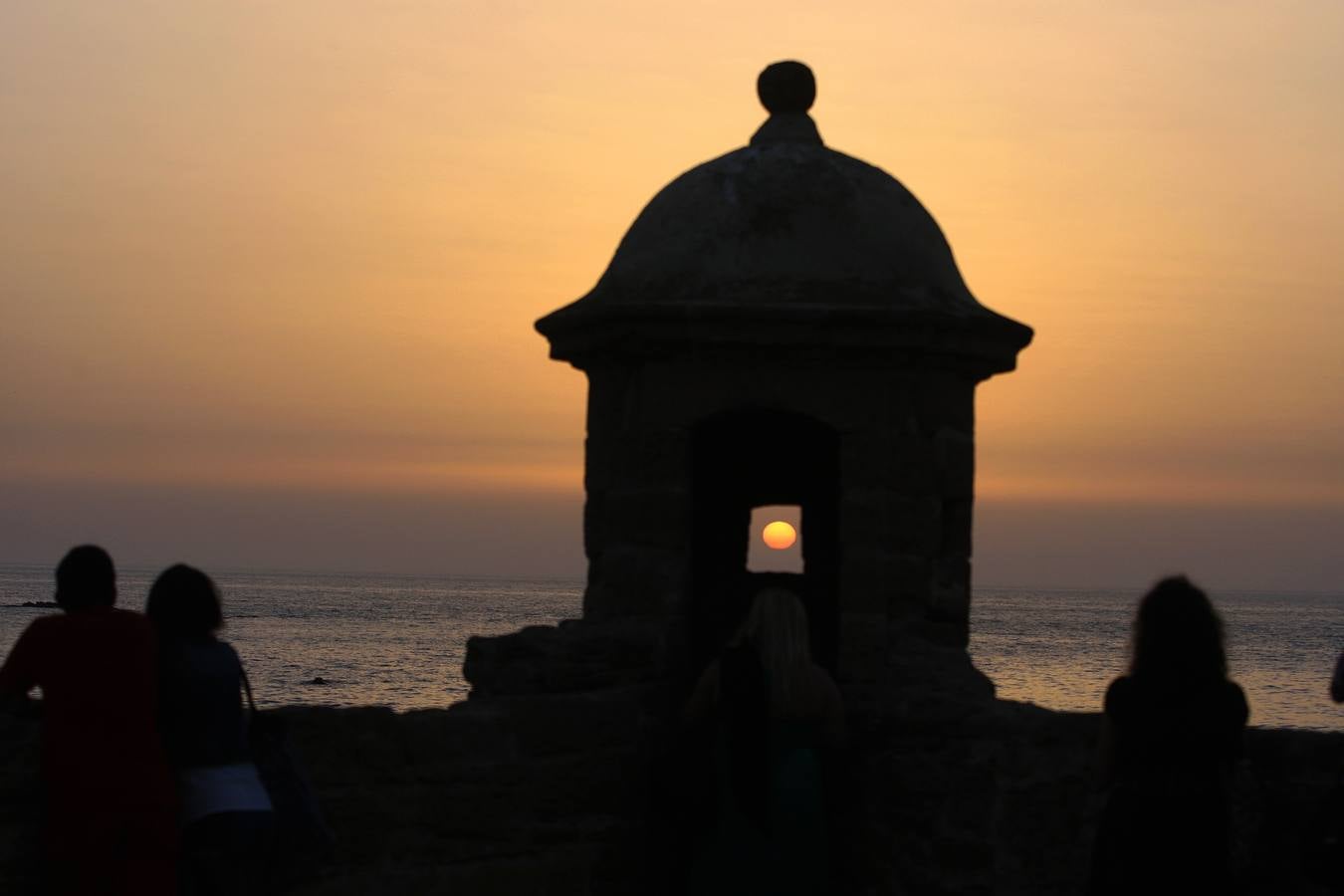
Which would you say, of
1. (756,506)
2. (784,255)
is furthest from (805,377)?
(756,506)

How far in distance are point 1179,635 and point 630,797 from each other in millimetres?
2073

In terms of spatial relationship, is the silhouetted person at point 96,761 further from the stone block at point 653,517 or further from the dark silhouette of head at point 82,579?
the stone block at point 653,517

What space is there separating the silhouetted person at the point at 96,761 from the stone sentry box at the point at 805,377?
1875 mm

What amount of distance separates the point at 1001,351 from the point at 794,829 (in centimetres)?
226

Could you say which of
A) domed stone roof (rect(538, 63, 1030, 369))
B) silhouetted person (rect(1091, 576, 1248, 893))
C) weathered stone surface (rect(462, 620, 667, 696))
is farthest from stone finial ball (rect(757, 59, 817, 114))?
silhouetted person (rect(1091, 576, 1248, 893))

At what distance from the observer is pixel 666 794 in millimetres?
4734

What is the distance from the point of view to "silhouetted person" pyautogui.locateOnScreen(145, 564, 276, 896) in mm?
3842

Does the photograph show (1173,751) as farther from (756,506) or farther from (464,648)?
(464,648)

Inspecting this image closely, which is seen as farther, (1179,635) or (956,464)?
(956,464)

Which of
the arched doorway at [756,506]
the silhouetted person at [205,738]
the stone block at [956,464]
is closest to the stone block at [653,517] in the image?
the stone block at [956,464]

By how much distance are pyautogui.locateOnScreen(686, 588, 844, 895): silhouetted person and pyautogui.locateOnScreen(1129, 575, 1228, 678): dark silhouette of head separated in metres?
0.98

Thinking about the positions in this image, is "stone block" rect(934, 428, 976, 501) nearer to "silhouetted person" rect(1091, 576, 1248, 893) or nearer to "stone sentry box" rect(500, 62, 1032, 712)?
"stone sentry box" rect(500, 62, 1032, 712)

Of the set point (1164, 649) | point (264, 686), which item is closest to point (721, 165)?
point (1164, 649)

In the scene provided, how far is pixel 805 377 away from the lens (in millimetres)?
5805
